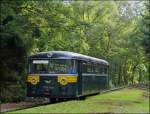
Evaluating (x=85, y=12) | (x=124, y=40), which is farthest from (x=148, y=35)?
(x=124, y=40)

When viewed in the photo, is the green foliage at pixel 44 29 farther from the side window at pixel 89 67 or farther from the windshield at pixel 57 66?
the side window at pixel 89 67

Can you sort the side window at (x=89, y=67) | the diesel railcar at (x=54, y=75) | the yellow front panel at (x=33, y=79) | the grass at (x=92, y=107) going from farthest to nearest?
the side window at (x=89, y=67) < the yellow front panel at (x=33, y=79) < the diesel railcar at (x=54, y=75) < the grass at (x=92, y=107)

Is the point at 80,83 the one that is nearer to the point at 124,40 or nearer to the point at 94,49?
the point at 94,49

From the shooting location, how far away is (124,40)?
67.4 meters

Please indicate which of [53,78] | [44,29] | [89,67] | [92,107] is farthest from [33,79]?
[92,107]

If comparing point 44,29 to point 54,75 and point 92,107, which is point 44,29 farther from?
point 92,107

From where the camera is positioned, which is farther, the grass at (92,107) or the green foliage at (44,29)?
the green foliage at (44,29)

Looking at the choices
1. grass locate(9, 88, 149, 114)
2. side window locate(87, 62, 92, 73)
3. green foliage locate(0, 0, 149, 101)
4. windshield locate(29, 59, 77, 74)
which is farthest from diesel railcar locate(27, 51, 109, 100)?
side window locate(87, 62, 92, 73)

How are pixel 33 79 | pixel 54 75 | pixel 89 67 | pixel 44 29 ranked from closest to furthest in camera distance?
pixel 54 75, pixel 33 79, pixel 89 67, pixel 44 29

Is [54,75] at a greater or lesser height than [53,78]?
greater

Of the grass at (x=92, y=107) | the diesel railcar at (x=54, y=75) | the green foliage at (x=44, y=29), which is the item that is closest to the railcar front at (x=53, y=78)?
the diesel railcar at (x=54, y=75)

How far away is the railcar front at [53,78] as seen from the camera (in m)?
28.0

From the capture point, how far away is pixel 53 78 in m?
28.0

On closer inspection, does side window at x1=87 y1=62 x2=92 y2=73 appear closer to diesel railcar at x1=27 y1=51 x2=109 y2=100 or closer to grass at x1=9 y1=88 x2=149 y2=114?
diesel railcar at x1=27 y1=51 x2=109 y2=100
